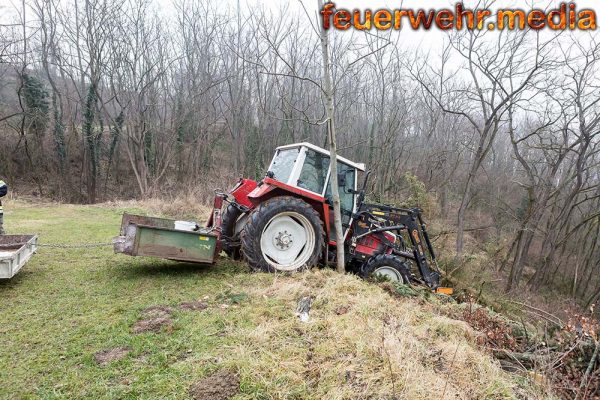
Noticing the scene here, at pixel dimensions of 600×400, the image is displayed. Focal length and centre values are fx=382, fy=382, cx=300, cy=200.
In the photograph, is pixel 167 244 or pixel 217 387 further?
pixel 167 244

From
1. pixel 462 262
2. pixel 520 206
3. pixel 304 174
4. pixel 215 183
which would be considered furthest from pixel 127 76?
pixel 520 206

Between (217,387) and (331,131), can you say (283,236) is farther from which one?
(217,387)

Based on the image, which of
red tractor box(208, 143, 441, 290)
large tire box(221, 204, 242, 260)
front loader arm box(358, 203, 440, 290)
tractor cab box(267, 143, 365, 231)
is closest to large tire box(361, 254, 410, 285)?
red tractor box(208, 143, 441, 290)

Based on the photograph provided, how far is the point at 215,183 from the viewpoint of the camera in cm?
1664

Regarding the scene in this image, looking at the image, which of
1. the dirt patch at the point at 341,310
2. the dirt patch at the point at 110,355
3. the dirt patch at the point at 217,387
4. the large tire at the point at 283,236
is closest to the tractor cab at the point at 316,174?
the large tire at the point at 283,236

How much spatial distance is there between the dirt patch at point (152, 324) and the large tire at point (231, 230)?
2.29m

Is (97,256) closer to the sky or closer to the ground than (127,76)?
closer to the ground

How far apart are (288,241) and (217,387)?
10.3ft

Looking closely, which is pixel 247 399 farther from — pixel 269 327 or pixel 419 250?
pixel 419 250

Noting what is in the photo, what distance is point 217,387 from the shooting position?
2.60m

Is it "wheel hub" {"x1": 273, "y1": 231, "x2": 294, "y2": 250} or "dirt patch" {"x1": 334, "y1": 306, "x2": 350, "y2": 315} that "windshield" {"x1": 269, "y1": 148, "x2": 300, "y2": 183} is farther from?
"dirt patch" {"x1": 334, "y1": 306, "x2": 350, "y2": 315}

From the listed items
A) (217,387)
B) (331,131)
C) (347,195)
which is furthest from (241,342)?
(347,195)

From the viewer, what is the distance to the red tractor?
17.8 ft

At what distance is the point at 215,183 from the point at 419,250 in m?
11.7
